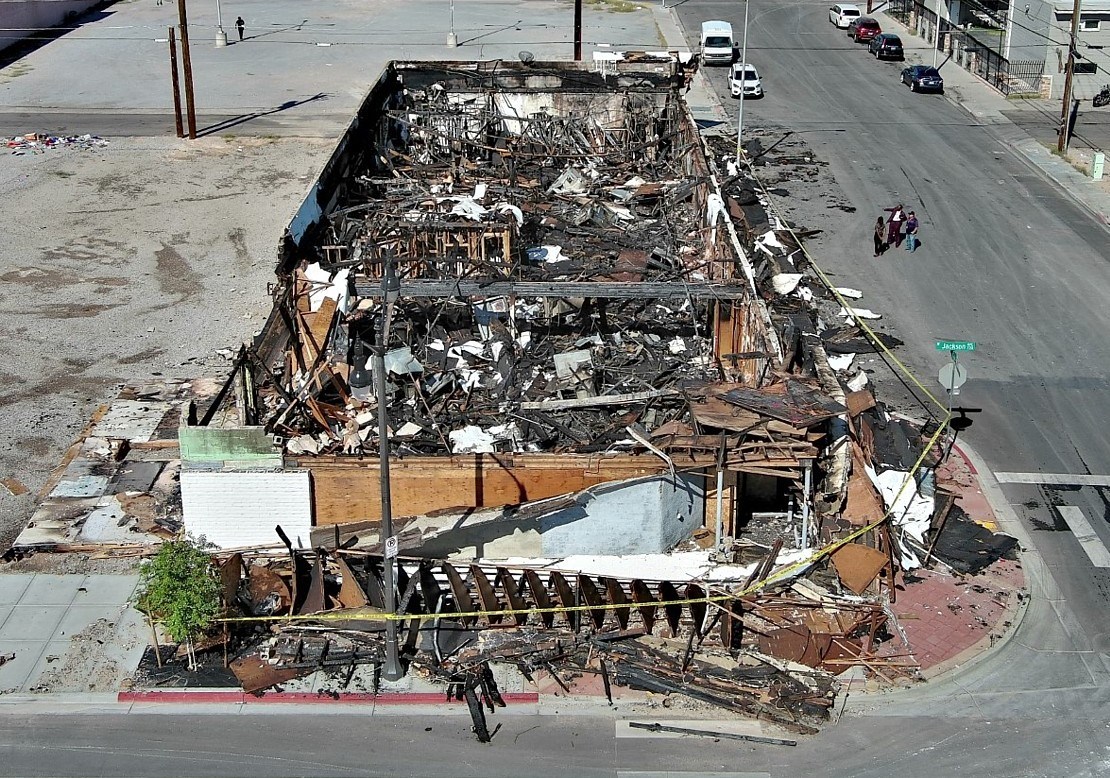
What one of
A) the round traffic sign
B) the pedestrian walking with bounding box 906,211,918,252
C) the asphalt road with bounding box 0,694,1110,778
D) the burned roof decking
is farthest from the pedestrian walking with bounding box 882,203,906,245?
the asphalt road with bounding box 0,694,1110,778

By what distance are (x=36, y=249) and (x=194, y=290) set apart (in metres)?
5.88

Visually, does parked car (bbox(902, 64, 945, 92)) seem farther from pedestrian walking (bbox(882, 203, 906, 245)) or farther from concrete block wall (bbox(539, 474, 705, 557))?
concrete block wall (bbox(539, 474, 705, 557))

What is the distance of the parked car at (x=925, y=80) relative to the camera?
51062mm

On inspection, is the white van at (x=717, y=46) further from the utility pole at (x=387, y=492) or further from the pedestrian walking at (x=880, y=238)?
the utility pole at (x=387, y=492)

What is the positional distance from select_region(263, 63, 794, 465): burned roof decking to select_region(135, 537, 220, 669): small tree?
323 centimetres

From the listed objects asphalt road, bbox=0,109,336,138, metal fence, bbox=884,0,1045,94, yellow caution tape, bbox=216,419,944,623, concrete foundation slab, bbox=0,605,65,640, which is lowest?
concrete foundation slab, bbox=0,605,65,640

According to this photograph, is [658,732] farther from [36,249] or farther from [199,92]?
[199,92]

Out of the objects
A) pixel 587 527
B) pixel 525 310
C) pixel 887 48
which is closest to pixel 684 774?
pixel 587 527

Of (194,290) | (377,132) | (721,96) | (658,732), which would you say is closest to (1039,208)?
(721,96)

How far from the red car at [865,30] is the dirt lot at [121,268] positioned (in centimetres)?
2893

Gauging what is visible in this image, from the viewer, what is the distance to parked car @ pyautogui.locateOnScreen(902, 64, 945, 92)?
51.1 meters

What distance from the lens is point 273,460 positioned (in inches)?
715

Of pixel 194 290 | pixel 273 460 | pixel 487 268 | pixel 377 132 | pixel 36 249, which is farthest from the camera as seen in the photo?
pixel 377 132

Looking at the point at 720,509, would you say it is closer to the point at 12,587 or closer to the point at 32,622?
the point at 32,622
